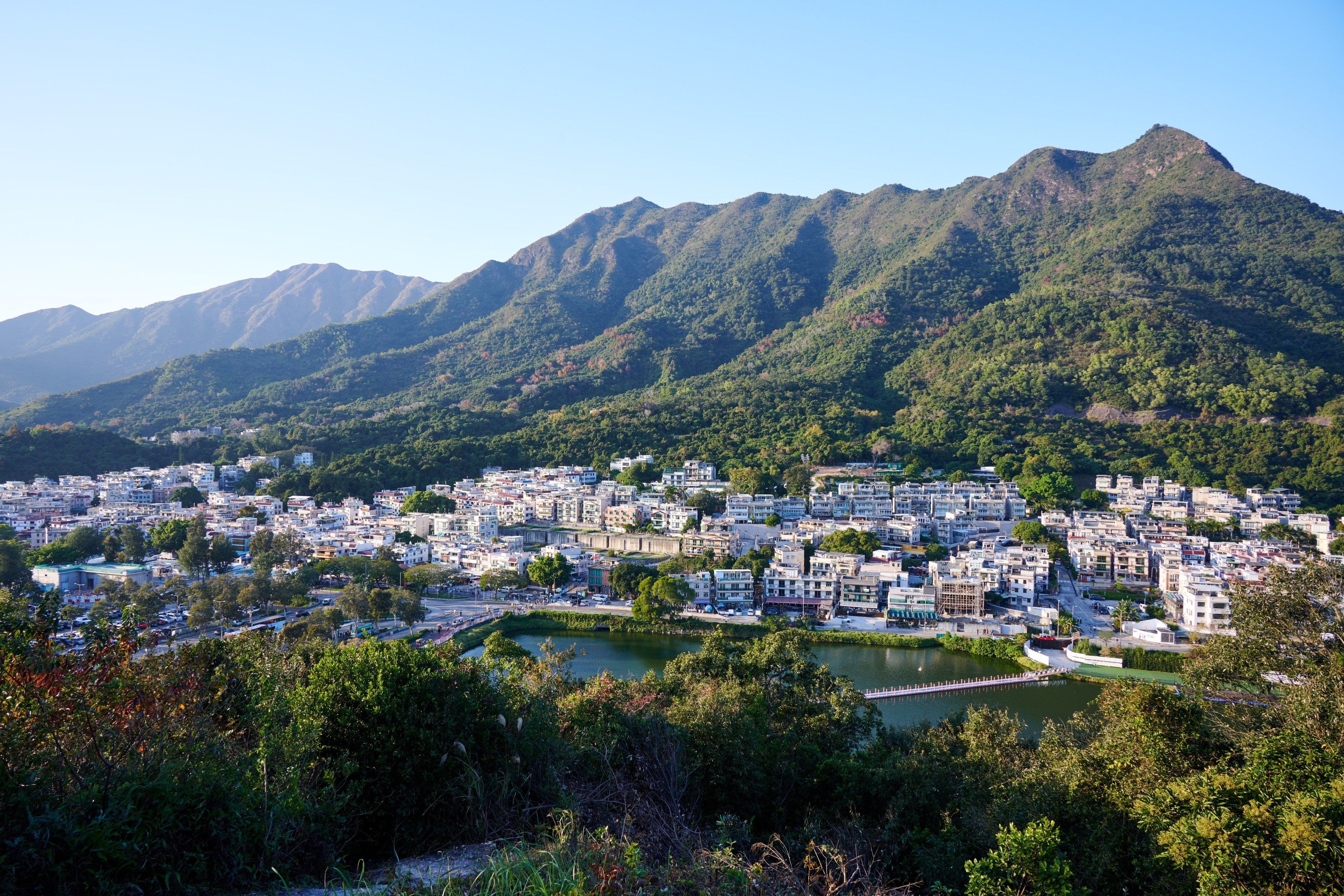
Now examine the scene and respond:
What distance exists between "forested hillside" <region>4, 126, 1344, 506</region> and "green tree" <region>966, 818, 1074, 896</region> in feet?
93.2

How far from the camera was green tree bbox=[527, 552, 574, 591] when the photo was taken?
67.3 feet

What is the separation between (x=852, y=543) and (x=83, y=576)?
21982mm

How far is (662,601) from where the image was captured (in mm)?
18031

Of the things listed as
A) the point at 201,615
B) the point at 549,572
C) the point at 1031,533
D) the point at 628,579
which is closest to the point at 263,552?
the point at 201,615

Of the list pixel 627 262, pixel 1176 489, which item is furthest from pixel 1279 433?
pixel 627 262

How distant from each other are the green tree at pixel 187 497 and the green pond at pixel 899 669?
21.3 metres

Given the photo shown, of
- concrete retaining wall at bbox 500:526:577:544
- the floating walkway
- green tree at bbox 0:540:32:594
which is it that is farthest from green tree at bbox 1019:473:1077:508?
green tree at bbox 0:540:32:594

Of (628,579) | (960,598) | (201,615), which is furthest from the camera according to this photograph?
(628,579)

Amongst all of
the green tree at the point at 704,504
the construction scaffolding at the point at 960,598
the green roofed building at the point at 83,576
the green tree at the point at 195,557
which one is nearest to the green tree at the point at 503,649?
the construction scaffolding at the point at 960,598

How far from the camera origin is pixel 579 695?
6.82 meters

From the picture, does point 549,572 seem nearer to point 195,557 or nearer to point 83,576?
point 195,557

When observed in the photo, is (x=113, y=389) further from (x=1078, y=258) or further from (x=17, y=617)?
(x=1078, y=258)

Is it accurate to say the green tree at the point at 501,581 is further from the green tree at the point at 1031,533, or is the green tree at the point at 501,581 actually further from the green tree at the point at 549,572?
the green tree at the point at 1031,533

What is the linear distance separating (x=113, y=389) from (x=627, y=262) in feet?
175
